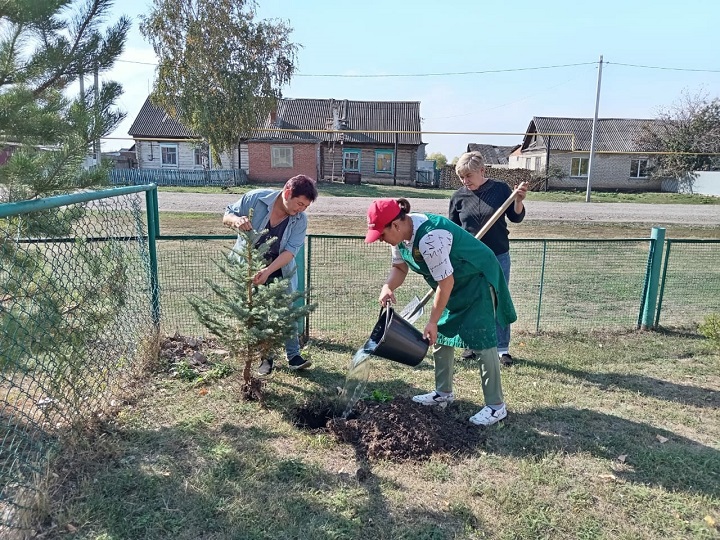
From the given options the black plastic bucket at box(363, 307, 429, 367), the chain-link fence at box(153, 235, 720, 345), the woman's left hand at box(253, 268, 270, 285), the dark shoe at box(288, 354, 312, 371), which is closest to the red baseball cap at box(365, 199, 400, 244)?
the black plastic bucket at box(363, 307, 429, 367)

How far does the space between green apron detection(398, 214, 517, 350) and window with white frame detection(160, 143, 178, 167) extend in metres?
31.2

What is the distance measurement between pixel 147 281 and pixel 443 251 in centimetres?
264

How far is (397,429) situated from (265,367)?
135 centimetres

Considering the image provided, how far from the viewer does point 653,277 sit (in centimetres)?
570

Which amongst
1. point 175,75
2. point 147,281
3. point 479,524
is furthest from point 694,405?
point 175,75

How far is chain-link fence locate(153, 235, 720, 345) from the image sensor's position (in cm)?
571

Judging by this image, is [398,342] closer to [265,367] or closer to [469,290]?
[469,290]

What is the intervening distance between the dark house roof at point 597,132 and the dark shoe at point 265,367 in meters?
33.5

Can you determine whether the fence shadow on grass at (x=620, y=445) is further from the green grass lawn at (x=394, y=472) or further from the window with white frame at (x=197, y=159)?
the window with white frame at (x=197, y=159)

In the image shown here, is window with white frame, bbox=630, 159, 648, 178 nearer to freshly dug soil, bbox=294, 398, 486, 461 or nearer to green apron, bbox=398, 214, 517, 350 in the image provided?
green apron, bbox=398, 214, 517, 350

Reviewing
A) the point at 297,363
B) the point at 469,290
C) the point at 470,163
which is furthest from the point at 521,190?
the point at 297,363

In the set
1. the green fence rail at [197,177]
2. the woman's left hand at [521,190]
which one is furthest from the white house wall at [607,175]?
the woman's left hand at [521,190]

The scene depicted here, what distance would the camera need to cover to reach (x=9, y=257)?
2.69m

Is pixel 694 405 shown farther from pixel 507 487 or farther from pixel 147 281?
pixel 147 281
